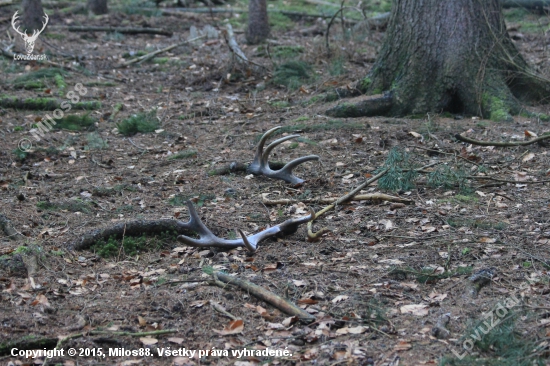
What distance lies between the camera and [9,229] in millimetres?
5539

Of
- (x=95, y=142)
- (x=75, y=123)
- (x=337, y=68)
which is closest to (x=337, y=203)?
(x=95, y=142)

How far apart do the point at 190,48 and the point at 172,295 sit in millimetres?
9988

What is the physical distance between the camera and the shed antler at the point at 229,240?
5192mm

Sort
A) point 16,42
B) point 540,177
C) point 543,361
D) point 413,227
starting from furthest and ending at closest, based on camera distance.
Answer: point 16,42 → point 540,177 → point 413,227 → point 543,361

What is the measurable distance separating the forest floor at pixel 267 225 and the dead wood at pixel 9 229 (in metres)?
0.02

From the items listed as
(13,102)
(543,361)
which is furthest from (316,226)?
(13,102)

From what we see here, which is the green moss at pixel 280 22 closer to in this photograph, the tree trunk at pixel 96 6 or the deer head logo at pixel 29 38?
the tree trunk at pixel 96 6

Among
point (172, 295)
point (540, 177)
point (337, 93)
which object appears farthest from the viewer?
point (337, 93)

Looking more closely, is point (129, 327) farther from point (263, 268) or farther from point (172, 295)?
point (263, 268)

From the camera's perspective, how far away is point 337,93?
9516 mm

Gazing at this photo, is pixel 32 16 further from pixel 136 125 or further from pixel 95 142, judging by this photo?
pixel 95 142

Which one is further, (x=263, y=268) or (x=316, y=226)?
(x=316, y=226)

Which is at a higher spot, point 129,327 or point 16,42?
point 16,42

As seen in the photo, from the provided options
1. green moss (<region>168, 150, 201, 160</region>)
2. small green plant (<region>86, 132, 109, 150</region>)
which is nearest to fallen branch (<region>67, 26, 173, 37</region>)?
small green plant (<region>86, 132, 109, 150</region>)
